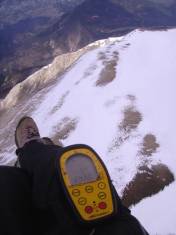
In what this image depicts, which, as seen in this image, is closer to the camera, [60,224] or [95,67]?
[60,224]

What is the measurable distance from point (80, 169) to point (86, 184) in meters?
0.19

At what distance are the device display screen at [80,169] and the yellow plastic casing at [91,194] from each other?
0.09 feet

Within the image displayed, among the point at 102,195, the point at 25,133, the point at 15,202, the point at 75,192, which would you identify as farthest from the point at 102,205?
the point at 25,133

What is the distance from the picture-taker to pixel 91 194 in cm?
403

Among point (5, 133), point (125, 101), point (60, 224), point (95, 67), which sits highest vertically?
point (60, 224)

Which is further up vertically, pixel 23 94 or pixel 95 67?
pixel 95 67

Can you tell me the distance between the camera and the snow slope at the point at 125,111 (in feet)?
41.9

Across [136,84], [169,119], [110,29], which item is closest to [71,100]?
[136,84]

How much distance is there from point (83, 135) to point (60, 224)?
1228 cm

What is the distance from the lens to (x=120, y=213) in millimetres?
3982

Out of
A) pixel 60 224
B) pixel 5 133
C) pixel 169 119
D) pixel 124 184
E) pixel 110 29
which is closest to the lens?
pixel 60 224

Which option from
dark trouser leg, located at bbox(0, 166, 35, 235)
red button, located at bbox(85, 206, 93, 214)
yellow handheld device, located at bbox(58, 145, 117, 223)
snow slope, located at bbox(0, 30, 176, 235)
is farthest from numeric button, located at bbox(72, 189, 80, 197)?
snow slope, located at bbox(0, 30, 176, 235)

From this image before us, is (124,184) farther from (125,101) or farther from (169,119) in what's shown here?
(125,101)

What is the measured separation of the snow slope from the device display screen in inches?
211
